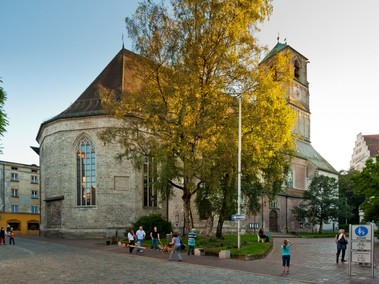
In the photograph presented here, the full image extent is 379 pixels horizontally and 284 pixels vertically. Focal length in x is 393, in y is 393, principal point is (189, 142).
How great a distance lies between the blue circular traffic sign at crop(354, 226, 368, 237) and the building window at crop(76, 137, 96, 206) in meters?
25.6

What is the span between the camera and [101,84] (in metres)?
38.0

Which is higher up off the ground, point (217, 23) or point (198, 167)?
point (217, 23)

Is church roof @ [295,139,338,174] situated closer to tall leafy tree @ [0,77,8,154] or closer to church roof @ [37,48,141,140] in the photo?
church roof @ [37,48,141,140]

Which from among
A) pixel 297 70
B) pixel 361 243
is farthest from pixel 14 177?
pixel 361 243

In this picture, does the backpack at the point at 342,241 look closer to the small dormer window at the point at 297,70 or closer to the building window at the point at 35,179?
the small dormer window at the point at 297,70

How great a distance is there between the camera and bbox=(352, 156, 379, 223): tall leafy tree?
3400 cm

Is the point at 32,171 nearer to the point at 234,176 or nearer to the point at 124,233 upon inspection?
the point at 124,233

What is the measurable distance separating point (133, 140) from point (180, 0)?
928cm

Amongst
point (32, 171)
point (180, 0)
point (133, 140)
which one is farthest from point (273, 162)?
point (32, 171)

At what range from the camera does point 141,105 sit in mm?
24328

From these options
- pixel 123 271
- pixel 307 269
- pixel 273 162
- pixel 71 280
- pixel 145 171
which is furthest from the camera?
pixel 145 171

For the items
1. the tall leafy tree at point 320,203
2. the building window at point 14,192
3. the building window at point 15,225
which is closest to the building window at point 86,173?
the building window at point 15,225

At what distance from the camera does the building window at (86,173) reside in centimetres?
3647

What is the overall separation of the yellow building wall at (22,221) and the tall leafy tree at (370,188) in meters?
44.3
